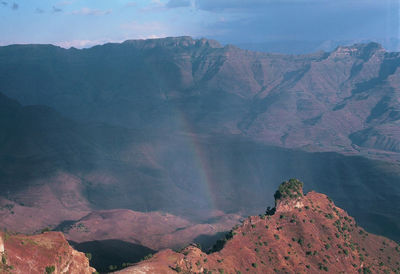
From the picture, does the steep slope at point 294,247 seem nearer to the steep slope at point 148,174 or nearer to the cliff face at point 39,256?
the cliff face at point 39,256

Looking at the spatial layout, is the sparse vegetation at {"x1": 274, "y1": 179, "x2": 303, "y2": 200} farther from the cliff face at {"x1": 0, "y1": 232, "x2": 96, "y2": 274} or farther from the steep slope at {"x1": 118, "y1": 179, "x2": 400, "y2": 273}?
the cliff face at {"x1": 0, "y1": 232, "x2": 96, "y2": 274}

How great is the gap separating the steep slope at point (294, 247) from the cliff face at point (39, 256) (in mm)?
9157

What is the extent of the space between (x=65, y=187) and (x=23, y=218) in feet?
89.1

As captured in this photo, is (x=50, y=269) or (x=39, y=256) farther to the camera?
(x=39, y=256)

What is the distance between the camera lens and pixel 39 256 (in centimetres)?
3050

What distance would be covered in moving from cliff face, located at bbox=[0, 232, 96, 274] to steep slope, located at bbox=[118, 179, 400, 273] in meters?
9.16

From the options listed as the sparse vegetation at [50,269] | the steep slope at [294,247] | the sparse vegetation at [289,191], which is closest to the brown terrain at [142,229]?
the sparse vegetation at [289,191]

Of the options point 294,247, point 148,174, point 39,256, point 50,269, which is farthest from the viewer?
point 148,174

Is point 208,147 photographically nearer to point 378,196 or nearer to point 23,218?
point 378,196

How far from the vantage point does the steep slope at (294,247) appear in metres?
45.3

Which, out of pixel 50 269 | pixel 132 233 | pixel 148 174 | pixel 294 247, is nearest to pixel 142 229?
pixel 132 233

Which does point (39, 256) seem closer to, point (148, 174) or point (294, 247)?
point (294, 247)

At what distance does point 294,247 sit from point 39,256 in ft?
111

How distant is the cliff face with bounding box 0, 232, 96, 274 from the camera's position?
2852 cm
